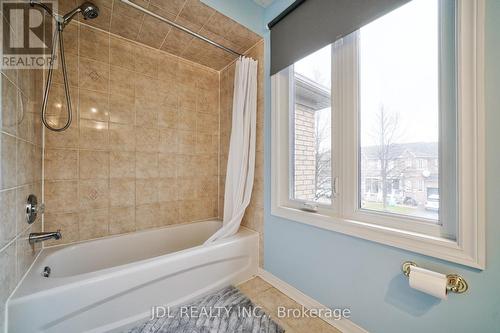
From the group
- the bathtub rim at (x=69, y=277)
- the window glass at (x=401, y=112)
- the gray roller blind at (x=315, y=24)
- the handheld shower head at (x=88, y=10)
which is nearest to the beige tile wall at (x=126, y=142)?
the handheld shower head at (x=88, y=10)

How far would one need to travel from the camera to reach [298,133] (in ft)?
5.25

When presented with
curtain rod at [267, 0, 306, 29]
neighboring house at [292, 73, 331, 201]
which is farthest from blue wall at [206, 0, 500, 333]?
neighboring house at [292, 73, 331, 201]

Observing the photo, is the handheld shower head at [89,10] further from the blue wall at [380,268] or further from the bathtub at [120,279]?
the bathtub at [120,279]

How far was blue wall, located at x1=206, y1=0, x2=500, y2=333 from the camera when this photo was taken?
718mm

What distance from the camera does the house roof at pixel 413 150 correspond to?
0.92m

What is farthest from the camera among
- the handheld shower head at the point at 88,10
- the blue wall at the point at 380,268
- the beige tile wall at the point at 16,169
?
the handheld shower head at the point at 88,10

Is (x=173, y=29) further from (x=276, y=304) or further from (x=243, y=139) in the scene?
(x=276, y=304)

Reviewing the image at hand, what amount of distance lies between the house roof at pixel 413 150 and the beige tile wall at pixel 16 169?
1.88 meters

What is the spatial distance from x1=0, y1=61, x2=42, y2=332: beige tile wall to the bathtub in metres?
0.10

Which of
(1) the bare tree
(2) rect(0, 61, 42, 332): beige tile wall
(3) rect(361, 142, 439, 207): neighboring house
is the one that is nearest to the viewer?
(2) rect(0, 61, 42, 332): beige tile wall

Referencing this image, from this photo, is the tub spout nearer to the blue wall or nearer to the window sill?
the blue wall

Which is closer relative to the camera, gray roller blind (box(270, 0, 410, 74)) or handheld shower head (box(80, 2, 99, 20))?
gray roller blind (box(270, 0, 410, 74))

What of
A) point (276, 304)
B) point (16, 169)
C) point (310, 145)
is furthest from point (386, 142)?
point (16, 169)

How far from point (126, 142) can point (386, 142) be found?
2077 millimetres
